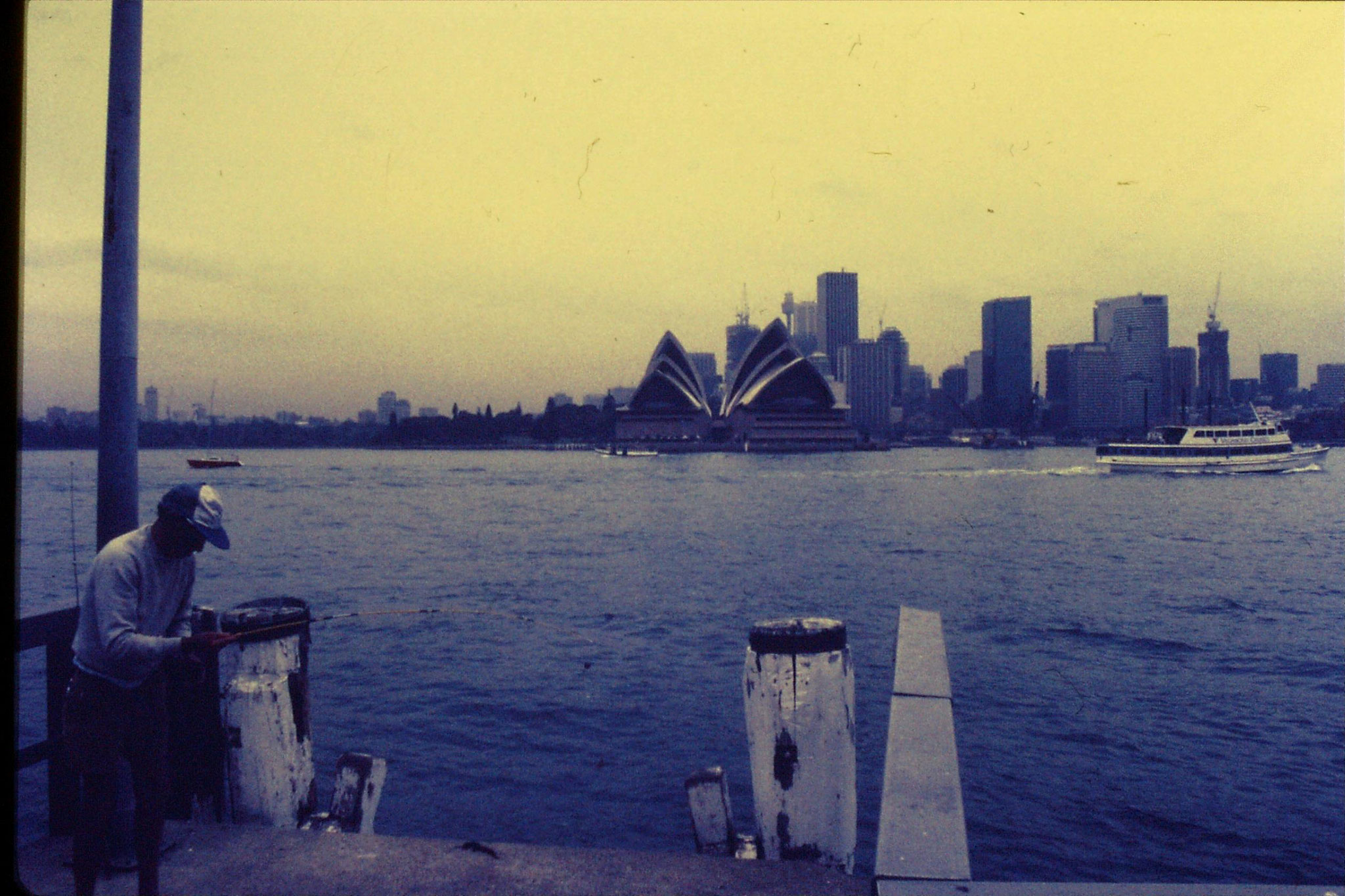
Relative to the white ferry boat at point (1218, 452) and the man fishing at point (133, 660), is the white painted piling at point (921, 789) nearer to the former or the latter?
the man fishing at point (133, 660)

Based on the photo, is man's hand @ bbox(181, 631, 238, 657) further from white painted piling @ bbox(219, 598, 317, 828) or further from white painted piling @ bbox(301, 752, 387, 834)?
white painted piling @ bbox(301, 752, 387, 834)

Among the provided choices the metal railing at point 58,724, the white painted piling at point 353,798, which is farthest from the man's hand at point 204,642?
the white painted piling at point 353,798

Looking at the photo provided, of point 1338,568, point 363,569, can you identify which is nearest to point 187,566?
point 363,569

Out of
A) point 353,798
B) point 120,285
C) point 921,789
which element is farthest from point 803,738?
point 120,285

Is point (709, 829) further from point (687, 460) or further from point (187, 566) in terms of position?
point (687, 460)

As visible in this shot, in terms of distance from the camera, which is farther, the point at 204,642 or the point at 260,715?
the point at 260,715

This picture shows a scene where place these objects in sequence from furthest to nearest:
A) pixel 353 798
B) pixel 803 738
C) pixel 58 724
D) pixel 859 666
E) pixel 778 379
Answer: pixel 778 379
pixel 859 666
pixel 353 798
pixel 58 724
pixel 803 738

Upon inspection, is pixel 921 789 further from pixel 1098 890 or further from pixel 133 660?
pixel 133 660
